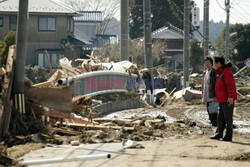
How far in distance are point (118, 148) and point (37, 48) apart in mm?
46167

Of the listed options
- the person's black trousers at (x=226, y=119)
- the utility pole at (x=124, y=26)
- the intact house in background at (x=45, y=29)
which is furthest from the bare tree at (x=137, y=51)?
the person's black trousers at (x=226, y=119)

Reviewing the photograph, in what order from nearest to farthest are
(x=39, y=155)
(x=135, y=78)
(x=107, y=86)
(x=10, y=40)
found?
(x=39, y=155) < (x=107, y=86) < (x=135, y=78) < (x=10, y=40)

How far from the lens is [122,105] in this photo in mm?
23797

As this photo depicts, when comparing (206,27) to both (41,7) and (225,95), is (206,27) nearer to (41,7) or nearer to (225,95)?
(41,7)

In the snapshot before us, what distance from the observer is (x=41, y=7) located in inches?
→ 2219

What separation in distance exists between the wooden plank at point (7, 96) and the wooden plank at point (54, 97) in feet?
1.98

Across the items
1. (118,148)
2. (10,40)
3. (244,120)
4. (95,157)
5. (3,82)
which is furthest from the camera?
(10,40)

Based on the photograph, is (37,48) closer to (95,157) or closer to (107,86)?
(107,86)

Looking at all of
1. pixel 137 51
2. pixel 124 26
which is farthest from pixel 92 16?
pixel 124 26

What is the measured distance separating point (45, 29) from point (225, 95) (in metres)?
44.9

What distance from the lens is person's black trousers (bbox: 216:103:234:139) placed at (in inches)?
498

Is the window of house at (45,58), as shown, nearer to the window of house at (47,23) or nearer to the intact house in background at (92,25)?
the window of house at (47,23)

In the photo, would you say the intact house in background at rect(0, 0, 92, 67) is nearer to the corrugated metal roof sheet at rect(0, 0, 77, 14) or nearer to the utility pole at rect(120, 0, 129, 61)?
the corrugated metal roof sheet at rect(0, 0, 77, 14)

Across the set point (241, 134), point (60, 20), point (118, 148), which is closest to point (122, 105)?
point (241, 134)
